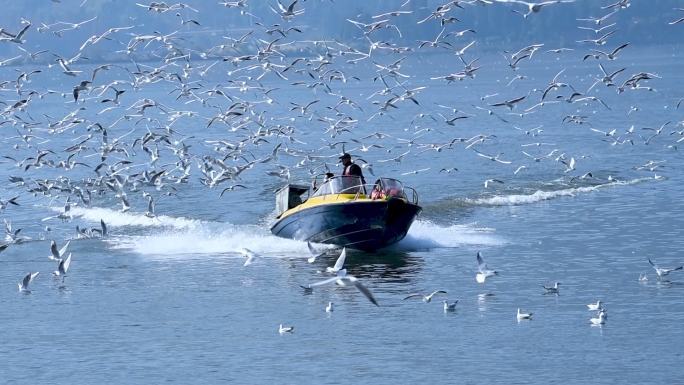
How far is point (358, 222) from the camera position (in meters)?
38.2

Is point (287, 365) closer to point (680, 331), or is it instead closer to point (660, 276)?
point (680, 331)

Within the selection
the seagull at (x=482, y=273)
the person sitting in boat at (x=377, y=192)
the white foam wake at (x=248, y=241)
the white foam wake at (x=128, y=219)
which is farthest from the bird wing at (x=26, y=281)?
the white foam wake at (x=128, y=219)

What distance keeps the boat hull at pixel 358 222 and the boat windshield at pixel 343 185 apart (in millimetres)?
433

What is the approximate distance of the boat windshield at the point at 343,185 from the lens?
125 ft

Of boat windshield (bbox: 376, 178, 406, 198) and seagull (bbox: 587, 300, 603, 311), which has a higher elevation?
boat windshield (bbox: 376, 178, 406, 198)

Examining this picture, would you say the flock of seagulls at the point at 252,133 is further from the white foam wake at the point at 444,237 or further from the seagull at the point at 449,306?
the white foam wake at the point at 444,237

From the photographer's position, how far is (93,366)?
88.7 feet

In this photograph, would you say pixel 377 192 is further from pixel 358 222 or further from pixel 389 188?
pixel 358 222

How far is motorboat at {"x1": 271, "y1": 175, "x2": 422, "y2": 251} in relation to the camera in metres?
38.1

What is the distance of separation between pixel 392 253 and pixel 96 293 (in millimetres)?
8382

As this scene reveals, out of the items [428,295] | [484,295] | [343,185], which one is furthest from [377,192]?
[484,295]

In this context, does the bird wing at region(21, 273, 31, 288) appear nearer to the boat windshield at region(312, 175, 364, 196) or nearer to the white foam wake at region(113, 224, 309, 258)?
the white foam wake at region(113, 224, 309, 258)

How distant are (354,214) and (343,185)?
81cm

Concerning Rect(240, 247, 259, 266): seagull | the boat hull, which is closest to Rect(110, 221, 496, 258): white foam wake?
the boat hull
